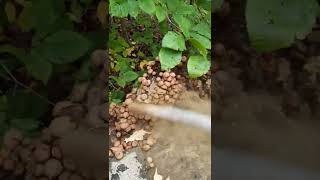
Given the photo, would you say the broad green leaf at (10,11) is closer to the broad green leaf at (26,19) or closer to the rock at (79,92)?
the broad green leaf at (26,19)

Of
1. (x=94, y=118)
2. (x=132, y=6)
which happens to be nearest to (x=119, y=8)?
(x=132, y=6)

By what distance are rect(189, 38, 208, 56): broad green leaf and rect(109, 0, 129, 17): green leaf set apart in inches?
8.1

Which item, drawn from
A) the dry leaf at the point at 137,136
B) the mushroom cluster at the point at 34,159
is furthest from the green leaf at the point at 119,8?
the mushroom cluster at the point at 34,159

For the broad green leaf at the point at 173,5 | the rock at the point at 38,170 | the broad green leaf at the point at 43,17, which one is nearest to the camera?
the broad green leaf at the point at 43,17

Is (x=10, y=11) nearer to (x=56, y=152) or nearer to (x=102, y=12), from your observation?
(x=102, y=12)

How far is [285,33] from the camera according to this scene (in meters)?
0.72

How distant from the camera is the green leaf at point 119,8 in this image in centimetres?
156

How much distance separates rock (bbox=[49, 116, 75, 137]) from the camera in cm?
128

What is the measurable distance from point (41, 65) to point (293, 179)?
0.58 m

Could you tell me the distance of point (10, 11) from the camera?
1223mm

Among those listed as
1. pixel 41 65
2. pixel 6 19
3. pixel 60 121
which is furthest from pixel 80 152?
pixel 6 19

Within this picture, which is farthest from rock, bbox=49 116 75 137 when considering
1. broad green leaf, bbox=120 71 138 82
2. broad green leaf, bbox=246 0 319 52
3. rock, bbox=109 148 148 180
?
broad green leaf, bbox=246 0 319 52

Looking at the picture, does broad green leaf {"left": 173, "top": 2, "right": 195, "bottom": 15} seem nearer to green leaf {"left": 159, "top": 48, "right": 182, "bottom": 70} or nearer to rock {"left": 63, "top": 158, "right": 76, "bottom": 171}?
green leaf {"left": 159, "top": 48, "right": 182, "bottom": 70}

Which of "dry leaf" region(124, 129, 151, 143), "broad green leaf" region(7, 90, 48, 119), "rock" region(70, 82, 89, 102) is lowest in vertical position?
"dry leaf" region(124, 129, 151, 143)
